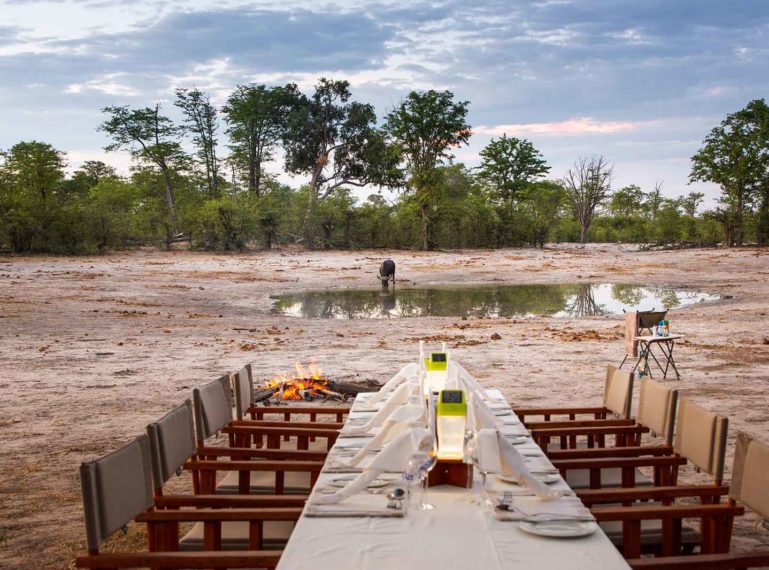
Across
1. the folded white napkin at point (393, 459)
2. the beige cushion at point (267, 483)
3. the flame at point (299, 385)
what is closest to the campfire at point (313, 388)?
the flame at point (299, 385)

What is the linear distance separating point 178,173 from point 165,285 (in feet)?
111

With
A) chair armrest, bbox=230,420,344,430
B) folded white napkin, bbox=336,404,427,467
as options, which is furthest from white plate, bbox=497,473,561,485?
chair armrest, bbox=230,420,344,430

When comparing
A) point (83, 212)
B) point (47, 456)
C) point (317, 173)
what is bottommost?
point (47, 456)

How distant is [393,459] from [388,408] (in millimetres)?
1246

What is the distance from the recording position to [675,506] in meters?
3.43

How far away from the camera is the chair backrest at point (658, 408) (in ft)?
15.3

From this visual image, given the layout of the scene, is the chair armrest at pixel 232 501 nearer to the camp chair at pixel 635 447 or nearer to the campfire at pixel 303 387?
the camp chair at pixel 635 447

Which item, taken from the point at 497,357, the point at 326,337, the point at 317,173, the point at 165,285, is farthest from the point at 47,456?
the point at 317,173

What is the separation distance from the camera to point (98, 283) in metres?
24.0

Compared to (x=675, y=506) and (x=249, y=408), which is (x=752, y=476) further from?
(x=249, y=408)

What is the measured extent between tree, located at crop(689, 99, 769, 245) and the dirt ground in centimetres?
2360

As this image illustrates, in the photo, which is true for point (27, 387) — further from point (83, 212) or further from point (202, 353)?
point (83, 212)

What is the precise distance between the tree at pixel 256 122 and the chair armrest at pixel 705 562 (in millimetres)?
53233

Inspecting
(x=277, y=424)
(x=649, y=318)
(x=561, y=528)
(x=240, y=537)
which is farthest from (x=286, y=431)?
(x=649, y=318)
